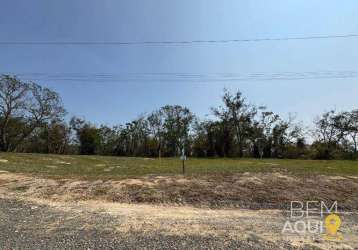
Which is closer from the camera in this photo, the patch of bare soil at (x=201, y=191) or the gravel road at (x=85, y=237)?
the gravel road at (x=85, y=237)

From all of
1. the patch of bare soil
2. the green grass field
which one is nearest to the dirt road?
the patch of bare soil

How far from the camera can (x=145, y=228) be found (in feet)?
16.7

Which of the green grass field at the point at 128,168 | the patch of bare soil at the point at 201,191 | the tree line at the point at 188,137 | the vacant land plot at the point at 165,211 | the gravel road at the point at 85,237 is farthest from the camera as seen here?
the tree line at the point at 188,137

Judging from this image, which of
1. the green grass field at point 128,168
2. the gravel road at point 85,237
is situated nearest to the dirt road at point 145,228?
the gravel road at point 85,237

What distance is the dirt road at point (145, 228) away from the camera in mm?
4297

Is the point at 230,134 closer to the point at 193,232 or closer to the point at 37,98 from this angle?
the point at 37,98

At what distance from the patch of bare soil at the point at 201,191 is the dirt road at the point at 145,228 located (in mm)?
788

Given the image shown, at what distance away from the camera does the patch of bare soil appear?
7758 mm

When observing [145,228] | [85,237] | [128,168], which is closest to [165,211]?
[145,228]

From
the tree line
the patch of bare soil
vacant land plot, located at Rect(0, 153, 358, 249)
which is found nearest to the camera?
vacant land plot, located at Rect(0, 153, 358, 249)

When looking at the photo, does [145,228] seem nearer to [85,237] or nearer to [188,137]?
[85,237]

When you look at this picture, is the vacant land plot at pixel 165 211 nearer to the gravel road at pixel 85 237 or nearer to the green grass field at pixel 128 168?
the gravel road at pixel 85 237

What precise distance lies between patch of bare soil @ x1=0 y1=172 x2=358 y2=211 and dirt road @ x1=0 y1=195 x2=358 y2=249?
0.79m

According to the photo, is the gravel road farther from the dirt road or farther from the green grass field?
the green grass field
